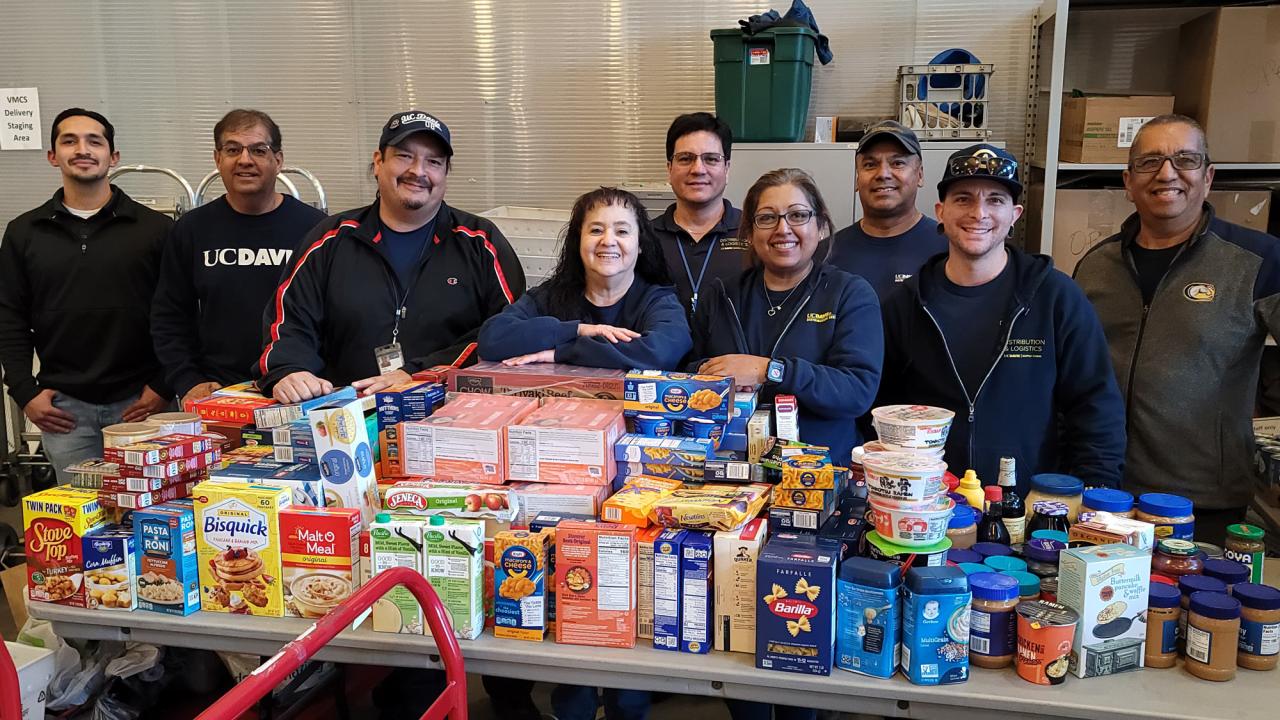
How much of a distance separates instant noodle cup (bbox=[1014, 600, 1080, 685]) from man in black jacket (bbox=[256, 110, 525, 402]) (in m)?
1.95

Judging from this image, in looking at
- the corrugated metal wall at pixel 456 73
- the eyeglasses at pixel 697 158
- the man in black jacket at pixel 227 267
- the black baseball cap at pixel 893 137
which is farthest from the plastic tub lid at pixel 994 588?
the corrugated metal wall at pixel 456 73

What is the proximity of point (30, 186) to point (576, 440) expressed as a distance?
194 inches

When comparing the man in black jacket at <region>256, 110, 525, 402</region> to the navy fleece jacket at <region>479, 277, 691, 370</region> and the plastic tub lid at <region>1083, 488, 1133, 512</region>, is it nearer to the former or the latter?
the navy fleece jacket at <region>479, 277, 691, 370</region>

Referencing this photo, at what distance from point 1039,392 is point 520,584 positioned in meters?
1.64

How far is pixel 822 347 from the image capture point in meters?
2.64

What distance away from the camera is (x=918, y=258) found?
3379 millimetres

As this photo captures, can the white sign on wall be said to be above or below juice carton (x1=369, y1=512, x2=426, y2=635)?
above

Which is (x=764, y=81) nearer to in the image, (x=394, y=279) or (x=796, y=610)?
(x=394, y=279)

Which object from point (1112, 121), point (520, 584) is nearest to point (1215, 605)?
point (520, 584)

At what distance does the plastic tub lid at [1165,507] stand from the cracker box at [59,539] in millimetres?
2275

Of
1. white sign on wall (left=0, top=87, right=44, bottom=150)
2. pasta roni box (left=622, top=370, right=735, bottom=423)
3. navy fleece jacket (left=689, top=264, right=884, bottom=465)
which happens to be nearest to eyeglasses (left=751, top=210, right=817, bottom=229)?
navy fleece jacket (left=689, top=264, right=884, bottom=465)

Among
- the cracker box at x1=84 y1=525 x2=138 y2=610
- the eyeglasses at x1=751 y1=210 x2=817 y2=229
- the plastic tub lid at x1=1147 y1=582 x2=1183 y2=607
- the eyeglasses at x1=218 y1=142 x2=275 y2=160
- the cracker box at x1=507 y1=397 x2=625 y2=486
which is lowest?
the cracker box at x1=84 y1=525 x2=138 y2=610

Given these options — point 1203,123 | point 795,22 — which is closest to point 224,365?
point 795,22

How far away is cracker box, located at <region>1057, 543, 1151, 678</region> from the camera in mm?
1720
